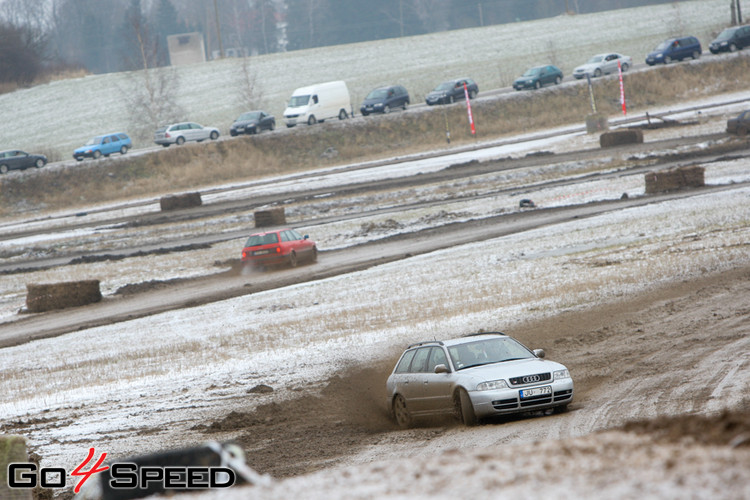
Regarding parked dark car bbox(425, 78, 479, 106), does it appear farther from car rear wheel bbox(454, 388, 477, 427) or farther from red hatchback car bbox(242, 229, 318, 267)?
car rear wheel bbox(454, 388, 477, 427)

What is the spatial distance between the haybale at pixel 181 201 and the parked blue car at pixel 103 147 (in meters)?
18.5

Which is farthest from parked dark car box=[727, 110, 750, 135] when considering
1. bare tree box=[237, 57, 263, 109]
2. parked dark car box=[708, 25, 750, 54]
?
bare tree box=[237, 57, 263, 109]

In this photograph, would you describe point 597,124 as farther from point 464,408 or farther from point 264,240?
point 464,408

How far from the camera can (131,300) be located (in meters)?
25.8

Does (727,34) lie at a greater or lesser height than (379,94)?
greater

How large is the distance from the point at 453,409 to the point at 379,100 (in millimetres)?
50230

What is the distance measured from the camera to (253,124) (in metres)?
58.2

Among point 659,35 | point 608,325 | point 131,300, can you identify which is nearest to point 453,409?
point 608,325

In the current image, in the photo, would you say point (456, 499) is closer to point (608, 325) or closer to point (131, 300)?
point (608, 325)

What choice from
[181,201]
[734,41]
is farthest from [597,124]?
[181,201]

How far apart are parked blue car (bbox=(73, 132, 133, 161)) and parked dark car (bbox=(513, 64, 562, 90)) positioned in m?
30.0

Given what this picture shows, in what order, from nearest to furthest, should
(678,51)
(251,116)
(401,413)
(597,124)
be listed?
(401,413), (597,124), (251,116), (678,51)

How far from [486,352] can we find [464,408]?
4.00 feet

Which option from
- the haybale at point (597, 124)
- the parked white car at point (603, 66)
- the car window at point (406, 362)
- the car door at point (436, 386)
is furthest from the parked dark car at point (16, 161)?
the car door at point (436, 386)
